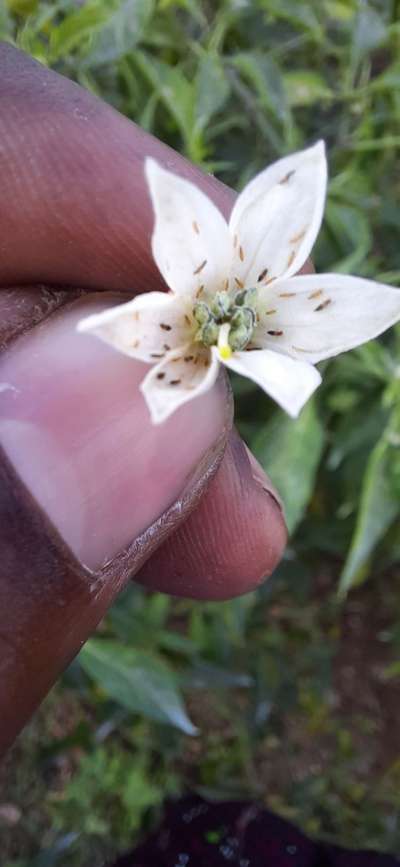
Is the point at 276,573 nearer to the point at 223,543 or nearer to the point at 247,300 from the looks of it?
the point at 223,543

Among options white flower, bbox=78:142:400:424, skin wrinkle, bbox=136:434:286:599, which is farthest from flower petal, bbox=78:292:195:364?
skin wrinkle, bbox=136:434:286:599

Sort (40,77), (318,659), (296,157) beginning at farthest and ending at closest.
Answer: (318,659), (40,77), (296,157)

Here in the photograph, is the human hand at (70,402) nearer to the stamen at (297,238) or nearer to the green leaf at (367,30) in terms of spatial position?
the stamen at (297,238)

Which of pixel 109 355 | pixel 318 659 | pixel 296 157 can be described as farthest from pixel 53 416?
pixel 318 659

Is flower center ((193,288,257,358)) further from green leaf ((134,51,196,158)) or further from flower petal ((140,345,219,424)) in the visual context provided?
green leaf ((134,51,196,158))

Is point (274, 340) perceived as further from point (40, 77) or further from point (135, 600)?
point (135, 600)
